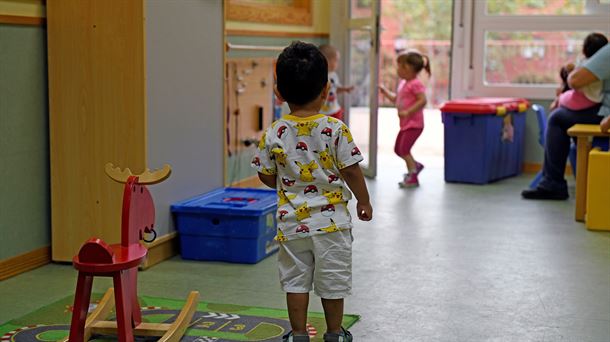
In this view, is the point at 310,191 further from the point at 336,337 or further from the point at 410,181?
the point at 410,181

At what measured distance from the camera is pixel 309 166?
2619mm

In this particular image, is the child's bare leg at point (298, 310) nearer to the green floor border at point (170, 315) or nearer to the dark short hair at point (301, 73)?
the green floor border at point (170, 315)

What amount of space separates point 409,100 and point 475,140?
0.53 m

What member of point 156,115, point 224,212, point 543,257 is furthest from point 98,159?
point 543,257

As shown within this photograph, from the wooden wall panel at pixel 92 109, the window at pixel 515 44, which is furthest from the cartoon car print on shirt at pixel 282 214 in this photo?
the window at pixel 515 44

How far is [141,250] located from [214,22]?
184 centimetres

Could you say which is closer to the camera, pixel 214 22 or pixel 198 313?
pixel 198 313

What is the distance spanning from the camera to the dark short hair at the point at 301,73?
8.59ft

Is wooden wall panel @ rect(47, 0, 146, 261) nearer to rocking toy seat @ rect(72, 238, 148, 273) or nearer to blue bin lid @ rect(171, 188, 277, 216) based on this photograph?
blue bin lid @ rect(171, 188, 277, 216)

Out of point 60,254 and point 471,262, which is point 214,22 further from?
point 471,262

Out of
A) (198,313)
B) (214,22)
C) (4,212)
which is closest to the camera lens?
(198,313)

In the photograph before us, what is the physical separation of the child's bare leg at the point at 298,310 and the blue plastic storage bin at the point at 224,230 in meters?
1.20

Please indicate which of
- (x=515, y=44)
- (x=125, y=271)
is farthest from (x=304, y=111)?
(x=515, y=44)

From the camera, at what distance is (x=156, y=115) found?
378 centimetres
